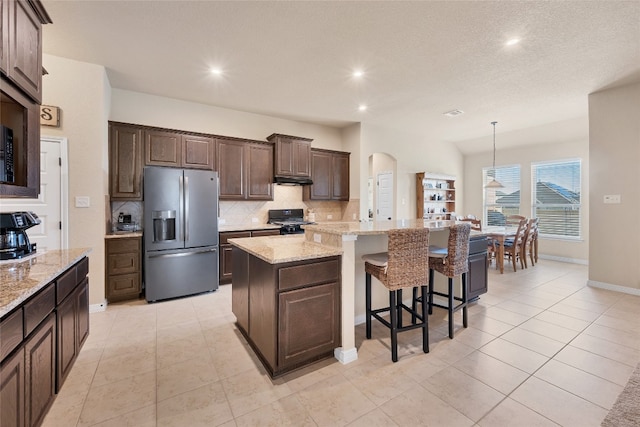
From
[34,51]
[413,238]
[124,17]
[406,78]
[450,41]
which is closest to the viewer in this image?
[34,51]

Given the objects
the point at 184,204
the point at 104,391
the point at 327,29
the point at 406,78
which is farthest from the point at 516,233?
the point at 104,391

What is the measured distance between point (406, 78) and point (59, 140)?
4.26m

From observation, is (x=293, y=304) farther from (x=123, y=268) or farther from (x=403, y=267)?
(x=123, y=268)

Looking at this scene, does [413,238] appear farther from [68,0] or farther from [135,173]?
[135,173]

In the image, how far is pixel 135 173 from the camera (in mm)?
3852

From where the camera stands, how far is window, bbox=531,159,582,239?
6.07 meters

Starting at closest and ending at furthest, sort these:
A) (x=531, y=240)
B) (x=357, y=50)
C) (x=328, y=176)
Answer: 1. (x=357, y=50)
2. (x=328, y=176)
3. (x=531, y=240)

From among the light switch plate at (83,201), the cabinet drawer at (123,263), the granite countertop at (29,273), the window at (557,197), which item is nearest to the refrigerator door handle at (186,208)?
the cabinet drawer at (123,263)

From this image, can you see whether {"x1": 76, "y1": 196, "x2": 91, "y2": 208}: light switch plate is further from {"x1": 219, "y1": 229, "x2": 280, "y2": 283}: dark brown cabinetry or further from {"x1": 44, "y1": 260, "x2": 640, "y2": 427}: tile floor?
{"x1": 219, "y1": 229, "x2": 280, "y2": 283}: dark brown cabinetry

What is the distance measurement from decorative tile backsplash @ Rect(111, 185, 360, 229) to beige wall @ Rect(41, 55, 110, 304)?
28.0 inches

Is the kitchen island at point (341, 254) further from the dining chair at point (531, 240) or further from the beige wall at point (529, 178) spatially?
the beige wall at point (529, 178)

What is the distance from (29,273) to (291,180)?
150 inches

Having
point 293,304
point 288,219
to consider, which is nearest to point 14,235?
point 293,304

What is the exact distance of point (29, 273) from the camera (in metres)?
1.56
